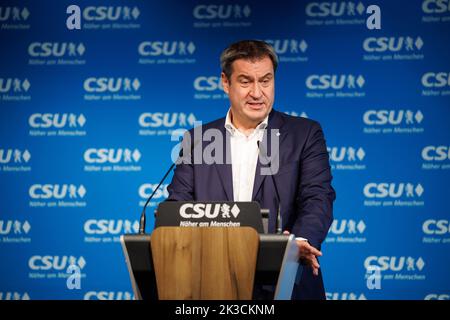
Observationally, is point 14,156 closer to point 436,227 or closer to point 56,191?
point 56,191

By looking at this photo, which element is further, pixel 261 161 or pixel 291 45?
A: pixel 291 45

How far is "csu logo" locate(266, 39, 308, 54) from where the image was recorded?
231 inches

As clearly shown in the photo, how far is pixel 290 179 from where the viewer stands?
10.5 ft

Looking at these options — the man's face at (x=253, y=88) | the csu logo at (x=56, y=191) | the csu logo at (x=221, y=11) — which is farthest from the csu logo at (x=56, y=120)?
the man's face at (x=253, y=88)

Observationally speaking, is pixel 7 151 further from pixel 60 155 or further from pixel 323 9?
pixel 323 9

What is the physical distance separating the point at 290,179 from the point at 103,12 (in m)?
3.43

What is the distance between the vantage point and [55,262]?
5.90m

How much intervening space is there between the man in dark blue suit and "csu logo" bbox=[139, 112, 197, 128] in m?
2.29

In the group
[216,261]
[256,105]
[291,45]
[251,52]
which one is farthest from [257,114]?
[291,45]

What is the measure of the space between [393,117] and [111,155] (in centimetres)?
242

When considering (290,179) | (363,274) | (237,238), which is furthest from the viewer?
(363,274)

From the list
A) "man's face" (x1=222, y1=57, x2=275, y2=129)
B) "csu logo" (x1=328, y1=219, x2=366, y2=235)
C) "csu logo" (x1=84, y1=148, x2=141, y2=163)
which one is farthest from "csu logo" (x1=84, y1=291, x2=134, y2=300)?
"man's face" (x1=222, y1=57, x2=275, y2=129)

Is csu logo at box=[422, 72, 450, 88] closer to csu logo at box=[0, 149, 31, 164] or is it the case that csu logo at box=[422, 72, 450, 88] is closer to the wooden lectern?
csu logo at box=[0, 149, 31, 164]

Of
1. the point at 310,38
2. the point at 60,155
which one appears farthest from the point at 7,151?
the point at 310,38
